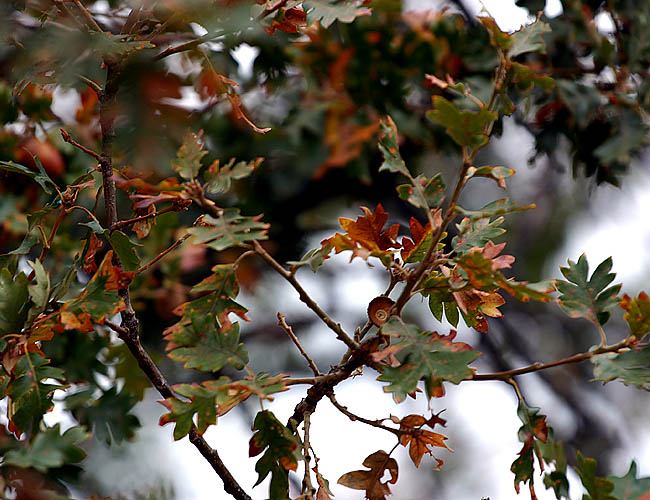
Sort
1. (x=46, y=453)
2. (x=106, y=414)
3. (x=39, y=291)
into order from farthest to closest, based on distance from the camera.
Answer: (x=106, y=414), (x=39, y=291), (x=46, y=453)

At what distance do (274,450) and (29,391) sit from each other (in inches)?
7.1

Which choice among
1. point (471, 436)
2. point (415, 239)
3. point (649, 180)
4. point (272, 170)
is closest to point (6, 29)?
point (415, 239)

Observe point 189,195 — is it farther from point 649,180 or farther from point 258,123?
point 649,180

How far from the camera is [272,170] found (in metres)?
1.36

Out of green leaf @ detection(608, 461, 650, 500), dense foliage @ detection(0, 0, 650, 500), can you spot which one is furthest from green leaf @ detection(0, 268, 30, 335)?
green leaf @ detection(608, 461, 650, 500)

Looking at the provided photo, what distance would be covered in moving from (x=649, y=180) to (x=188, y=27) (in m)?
2.18

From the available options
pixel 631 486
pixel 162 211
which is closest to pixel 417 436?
pixel 631 486

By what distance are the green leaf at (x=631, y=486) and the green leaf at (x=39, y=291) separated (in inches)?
16.2

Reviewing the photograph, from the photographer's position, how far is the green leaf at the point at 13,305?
52 cm

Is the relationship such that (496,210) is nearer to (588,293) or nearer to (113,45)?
(588,293)

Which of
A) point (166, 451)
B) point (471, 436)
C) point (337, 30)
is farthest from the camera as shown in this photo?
point (471, 436)

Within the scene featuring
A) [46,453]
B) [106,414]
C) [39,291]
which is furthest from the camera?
[106,414]

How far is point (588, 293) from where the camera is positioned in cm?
51

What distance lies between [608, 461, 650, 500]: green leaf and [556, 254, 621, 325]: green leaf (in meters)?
0.11
